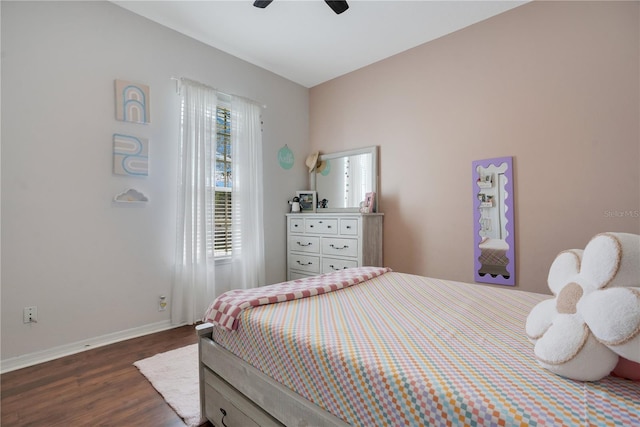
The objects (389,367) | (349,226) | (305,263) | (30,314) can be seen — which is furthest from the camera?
(305,263)

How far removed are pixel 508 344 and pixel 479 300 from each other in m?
0.58

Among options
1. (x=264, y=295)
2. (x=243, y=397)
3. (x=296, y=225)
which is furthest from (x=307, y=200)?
(x=243, y=397)

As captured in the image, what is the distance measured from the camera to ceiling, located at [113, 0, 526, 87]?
271 cm

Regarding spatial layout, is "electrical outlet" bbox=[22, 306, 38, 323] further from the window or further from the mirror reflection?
the mirror reflection

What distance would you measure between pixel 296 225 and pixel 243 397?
270 centimetres

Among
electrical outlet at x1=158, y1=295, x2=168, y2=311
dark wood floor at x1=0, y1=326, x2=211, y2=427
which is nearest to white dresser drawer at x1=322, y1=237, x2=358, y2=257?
electrical outlet at x1=158, y1=295, x2=168, y2=311

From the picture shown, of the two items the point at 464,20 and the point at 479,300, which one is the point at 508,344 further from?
the point at 464,20

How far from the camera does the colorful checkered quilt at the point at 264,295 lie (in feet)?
4.56

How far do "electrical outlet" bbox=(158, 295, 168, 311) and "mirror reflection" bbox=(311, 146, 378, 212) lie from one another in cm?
199

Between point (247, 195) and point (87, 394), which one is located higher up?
point (247, 195)

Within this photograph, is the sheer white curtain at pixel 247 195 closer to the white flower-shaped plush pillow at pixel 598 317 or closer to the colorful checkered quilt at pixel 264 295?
the colorful checkered quilt at pixel 264 295

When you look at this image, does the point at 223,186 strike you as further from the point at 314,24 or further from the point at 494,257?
the point at 494,257

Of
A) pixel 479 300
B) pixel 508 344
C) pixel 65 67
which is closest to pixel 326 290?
pixel 479 300

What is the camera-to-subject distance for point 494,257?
2838 millimetres
